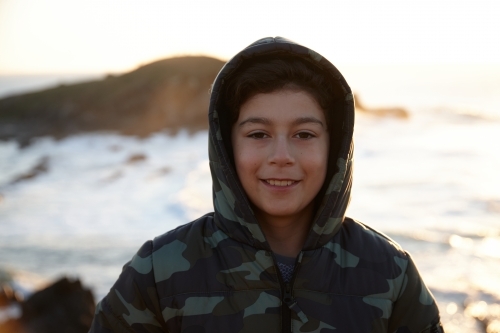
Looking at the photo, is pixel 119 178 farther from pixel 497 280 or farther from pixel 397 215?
pixel 497 280

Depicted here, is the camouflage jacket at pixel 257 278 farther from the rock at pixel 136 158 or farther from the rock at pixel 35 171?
the rock at pixel 136 158

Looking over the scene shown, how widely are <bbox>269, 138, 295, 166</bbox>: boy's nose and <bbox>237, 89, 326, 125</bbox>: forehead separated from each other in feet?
0.33

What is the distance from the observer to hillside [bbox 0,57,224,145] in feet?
105

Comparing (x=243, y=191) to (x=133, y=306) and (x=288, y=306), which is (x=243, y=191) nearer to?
(x=288, y=306)

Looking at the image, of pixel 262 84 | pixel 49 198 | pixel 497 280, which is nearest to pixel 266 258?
pixel 262 84

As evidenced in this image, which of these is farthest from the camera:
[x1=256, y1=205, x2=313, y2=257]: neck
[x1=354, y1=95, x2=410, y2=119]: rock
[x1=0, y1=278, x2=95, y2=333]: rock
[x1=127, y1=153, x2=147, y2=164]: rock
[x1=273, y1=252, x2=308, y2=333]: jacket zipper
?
[x1=354, y1=95, x2=410, y2=119]: rock

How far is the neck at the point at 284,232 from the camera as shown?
241 cm

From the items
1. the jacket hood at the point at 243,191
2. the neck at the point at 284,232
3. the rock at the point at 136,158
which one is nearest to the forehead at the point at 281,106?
the jacket hood at the point at 243,191

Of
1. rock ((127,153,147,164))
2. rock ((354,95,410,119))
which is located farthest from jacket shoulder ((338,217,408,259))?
rock ((354,95,410,119))

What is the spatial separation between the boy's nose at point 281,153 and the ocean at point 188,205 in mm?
1776

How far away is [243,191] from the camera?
232 centimetres

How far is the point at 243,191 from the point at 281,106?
16.6 inches

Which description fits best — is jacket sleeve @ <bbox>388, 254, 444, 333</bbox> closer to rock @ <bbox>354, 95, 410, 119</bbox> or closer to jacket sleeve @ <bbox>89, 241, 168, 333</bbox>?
jacket sleeve @ <bbox>89, 241, 168, 333</bbox>

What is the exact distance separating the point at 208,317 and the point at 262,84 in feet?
3.42
